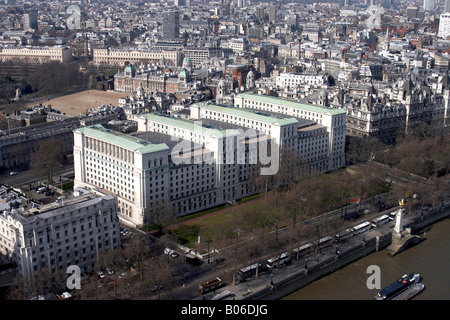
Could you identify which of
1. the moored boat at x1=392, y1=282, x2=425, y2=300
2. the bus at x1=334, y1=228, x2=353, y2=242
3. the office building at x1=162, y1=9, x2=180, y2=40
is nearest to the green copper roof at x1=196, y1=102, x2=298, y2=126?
the bus at x1=334, y1=228, x2=353, y2=242

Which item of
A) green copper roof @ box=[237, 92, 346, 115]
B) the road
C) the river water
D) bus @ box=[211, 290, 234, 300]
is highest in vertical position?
green copper roof @ box=[237, 92, 346, 115]

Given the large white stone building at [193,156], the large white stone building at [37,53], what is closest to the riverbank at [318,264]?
the large white stone building at [193,156]

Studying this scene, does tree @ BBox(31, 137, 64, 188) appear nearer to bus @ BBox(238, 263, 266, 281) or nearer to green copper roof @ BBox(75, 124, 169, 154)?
green copper roof @ BBox(75, 124, 169, 154)

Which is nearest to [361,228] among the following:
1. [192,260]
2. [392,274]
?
[392,274]

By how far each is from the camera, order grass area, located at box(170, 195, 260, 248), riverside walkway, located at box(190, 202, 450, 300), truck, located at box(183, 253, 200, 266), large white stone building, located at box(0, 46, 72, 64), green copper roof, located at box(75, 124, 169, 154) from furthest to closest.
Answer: large white stone building, located at box(0, 46, 72, 64) < green copper roof, located at box(75, 124, 169, 154) < grass area, located at box(170, 195, 260, 248) < truck, located at box(183, 253, 200, 266) < riverside walkway, located at box(190, 202, 450, 300)

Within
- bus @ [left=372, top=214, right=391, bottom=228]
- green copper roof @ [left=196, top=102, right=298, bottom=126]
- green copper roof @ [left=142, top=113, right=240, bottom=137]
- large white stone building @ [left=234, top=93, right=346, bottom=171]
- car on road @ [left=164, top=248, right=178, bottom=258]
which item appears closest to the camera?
car on road @ [left=164, top=248, right=178, bottom=258]

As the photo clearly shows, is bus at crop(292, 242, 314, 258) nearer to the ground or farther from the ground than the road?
nearer to the ground

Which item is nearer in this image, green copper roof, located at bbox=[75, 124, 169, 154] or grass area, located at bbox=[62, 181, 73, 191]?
green copper roof, located at bbox=[75, 124, 169, 154]

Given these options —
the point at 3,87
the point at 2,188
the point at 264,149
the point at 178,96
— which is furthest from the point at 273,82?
the point at 2,188
